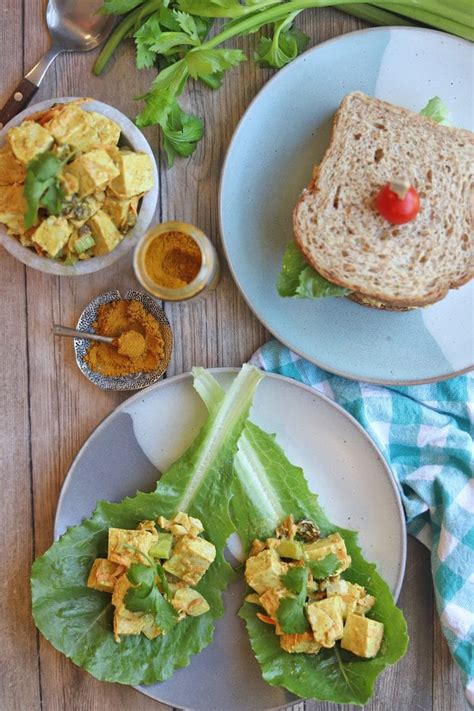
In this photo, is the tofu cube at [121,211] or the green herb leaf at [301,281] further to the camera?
the green herb leaf at [301,281]

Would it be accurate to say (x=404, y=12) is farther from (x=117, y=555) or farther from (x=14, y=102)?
(x=117, y=555)

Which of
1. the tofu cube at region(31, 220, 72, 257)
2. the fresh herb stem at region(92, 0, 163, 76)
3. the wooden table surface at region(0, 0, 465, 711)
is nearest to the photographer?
the tofu cube at region(31, 220, 72, 257)

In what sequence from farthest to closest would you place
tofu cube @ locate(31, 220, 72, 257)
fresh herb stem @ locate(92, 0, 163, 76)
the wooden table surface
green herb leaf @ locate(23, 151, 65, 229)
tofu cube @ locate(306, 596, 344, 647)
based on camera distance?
1. the wooden table surface
2. fresh herb stem @ locate(92, 0, 163, 76)
3. tofu cube @ locate(306, 596, 344, 647)
4. tofu cube @ locate(31, 220, 72, 257)
5. green herb leaf @ locate(23, 151, 65, 229)

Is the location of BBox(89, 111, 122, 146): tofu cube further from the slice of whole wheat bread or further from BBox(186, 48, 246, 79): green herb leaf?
the slice of whole wheat bread

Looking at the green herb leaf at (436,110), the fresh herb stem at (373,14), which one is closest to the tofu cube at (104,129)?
the fresh herb stem at (373,14)

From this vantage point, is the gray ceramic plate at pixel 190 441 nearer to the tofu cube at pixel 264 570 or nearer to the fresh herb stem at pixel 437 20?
the tofu cube at pixel 264 570

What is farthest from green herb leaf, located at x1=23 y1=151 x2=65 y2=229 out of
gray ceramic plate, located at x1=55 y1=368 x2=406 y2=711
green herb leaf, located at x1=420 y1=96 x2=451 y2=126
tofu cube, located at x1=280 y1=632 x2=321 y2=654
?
tofu cube, located at x1=280 y1=632 x2=321 y2=654
